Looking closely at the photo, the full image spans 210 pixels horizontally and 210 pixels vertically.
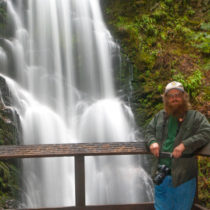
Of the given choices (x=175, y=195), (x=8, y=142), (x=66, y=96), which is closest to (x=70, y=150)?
(x=175, y=195)

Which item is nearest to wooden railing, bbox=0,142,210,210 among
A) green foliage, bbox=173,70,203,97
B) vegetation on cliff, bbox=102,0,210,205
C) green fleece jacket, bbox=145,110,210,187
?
green fleece jacket, bbox=145,110,210,187

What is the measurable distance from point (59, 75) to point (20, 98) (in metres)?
2.46

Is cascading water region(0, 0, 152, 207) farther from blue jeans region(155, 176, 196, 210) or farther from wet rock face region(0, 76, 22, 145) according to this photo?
blue jeans region(155, 176, 196, 210)

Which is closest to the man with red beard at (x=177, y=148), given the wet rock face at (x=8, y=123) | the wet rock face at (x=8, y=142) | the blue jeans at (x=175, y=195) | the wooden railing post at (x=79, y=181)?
the blue jeans at (x=175, y=195)

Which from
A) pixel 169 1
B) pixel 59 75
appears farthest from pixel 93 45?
pixel 169 1

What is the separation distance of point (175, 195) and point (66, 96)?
8.15m

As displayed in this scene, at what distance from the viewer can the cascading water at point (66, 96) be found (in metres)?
7.59

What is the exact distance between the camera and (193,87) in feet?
32.3

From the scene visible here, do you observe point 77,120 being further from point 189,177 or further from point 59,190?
point 189,177

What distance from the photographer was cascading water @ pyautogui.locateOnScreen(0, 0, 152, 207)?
7.59 meters

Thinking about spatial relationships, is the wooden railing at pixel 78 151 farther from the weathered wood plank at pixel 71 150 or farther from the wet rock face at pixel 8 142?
the wet rock face at pixel 8 142

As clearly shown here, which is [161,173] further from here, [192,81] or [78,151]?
[192,81]

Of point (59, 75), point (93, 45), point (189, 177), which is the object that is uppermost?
point (93, 45)

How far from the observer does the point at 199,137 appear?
285cm
